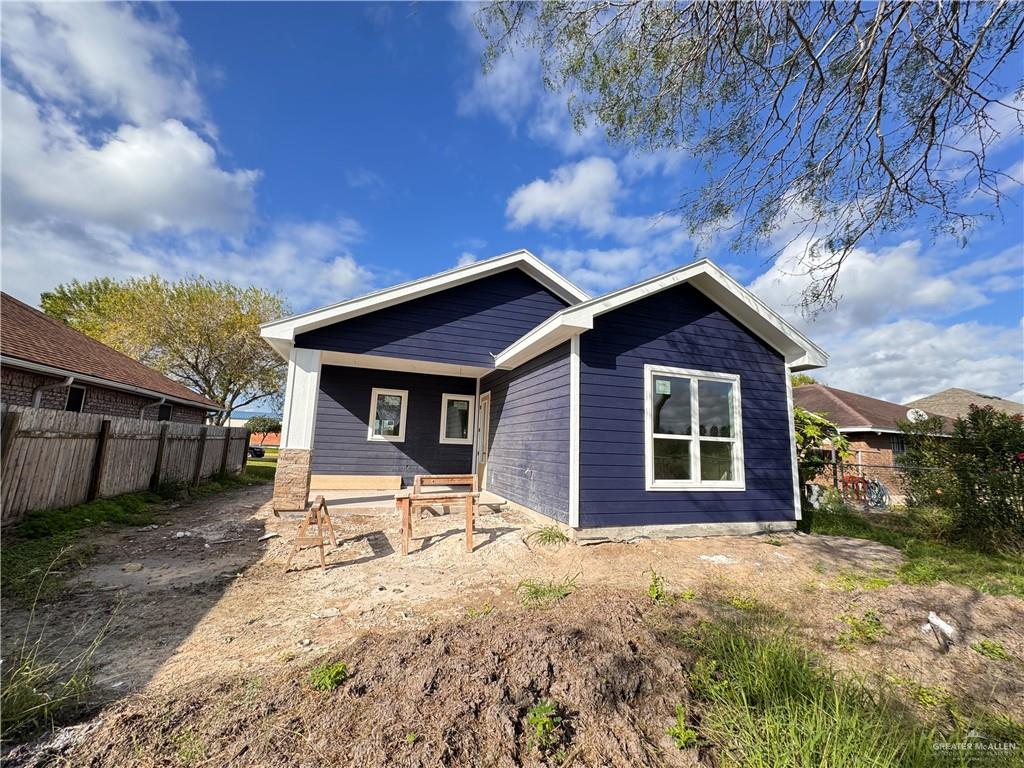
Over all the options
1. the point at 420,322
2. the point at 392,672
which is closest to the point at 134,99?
the point at 420,322

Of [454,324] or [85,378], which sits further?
[85,378]

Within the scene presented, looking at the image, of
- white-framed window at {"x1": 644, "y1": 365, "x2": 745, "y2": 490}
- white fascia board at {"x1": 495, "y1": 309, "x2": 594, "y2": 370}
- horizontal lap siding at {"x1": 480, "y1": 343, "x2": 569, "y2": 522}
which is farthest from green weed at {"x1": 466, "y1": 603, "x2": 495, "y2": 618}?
white fascia board at {"x1": 495, "y1": 309, "x2": 594, "y2": 370}

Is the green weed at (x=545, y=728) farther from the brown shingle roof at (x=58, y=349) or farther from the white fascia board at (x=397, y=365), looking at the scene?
the brown shingle roof at (x=58, y=349)

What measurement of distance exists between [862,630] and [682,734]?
258 cm

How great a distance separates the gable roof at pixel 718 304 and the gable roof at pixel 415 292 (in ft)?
8.20

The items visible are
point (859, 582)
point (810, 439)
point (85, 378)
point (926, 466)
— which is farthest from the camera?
point (85, 378)

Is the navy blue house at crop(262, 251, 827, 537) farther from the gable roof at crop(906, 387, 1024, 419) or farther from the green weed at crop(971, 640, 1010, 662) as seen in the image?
the gable roof at crop(906, 387, 1024, 419)

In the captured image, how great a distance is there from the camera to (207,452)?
12008mm

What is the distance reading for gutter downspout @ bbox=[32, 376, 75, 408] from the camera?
8758 mm

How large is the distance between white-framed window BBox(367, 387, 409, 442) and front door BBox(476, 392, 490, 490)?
6.37ft

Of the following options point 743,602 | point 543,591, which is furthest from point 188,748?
point 743,602

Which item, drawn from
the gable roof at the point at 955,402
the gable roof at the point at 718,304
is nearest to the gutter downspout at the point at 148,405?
the gable roof at the point at 718,304

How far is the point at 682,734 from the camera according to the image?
2.12 meters

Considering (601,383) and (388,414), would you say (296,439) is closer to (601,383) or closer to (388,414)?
(388,414)
